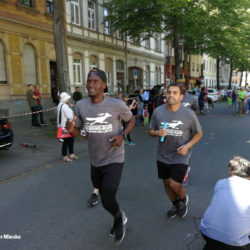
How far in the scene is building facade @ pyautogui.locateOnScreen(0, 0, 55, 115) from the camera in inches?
553

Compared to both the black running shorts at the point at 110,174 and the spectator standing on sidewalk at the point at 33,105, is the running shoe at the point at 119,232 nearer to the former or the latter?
the black running shorts at the point at 110,174

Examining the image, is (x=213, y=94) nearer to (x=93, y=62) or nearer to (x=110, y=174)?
(x=93, y=62)

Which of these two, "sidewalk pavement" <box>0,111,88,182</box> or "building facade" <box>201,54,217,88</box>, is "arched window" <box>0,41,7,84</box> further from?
"building facade" <box>201,54,217,88</box>

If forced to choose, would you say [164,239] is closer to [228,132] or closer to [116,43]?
[228,132]

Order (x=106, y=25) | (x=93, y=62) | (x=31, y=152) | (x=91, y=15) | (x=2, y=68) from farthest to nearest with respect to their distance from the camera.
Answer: (x=106, y=25) → (x=93, y=62) → (x=91, y=15) → (x=2, y=68) → (x=31, y=152)

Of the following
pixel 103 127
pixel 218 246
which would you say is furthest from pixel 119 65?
pixel 218 246

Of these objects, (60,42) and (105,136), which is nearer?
(105,136)

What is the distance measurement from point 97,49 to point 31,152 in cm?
1575

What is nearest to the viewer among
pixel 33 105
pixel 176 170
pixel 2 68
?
pixel 176 170

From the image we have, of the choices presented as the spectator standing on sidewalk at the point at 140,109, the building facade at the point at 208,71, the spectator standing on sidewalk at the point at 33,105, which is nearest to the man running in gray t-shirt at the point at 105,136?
the spectator standing on sidewalk at the point at 33,105

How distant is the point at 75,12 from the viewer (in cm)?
1939

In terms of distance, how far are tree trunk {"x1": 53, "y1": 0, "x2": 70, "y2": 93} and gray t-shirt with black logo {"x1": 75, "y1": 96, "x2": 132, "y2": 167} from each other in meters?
7.40

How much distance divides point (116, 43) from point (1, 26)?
1225cm

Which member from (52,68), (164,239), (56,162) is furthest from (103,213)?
(52,68)
